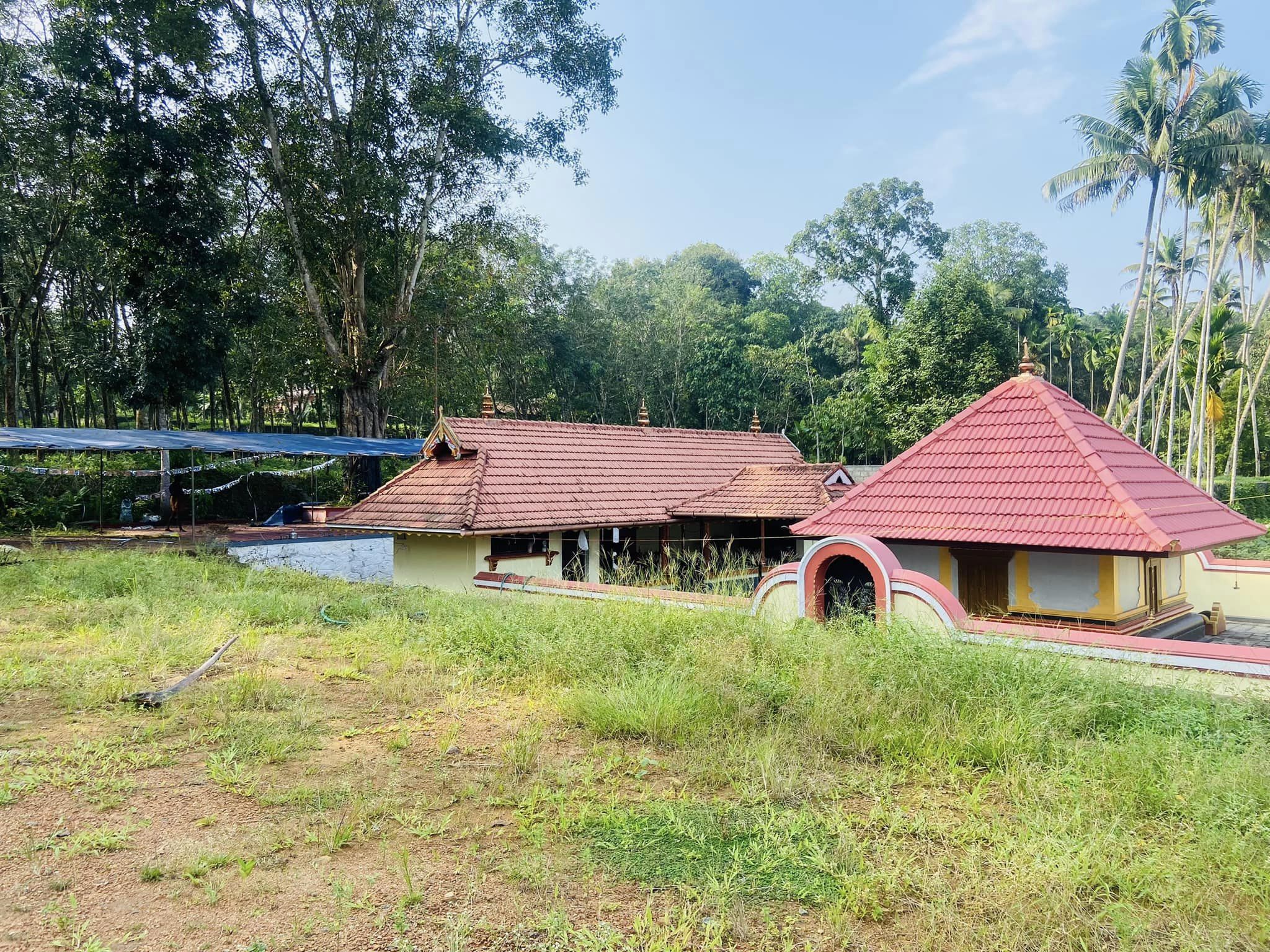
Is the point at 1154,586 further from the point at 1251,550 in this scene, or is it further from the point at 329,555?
the point at 329,555

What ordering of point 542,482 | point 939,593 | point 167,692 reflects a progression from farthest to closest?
point 542,482 < point 939,593 < point 167,692

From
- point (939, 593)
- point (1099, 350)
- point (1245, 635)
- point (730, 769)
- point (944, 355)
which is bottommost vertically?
point (1245, 635)

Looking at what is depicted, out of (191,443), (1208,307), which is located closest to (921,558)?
(191,443)

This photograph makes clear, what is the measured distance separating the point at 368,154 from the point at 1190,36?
77.3ft

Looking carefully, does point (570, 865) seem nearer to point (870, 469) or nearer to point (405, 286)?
point (405, 286)

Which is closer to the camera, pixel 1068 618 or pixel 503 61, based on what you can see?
pixel 1068 618

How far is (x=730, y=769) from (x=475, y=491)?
31.5 ft

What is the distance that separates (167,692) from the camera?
6.96 metres

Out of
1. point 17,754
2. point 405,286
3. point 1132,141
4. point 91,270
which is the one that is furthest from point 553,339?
point 17,754

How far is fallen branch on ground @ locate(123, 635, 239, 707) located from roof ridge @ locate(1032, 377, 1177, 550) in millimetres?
9754

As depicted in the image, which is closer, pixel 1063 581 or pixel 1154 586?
pixel 1063 581

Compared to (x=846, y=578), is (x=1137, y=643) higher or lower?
lower

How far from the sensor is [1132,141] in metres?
24.3

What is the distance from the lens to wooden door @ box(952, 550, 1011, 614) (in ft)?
33.9
